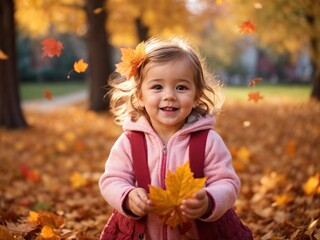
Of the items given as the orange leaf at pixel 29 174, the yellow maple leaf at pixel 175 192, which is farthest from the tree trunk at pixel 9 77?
the yellow maple leaf at pixel 175 192

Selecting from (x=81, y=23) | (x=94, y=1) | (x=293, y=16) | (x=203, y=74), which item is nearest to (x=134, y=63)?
(x=203, y=74)

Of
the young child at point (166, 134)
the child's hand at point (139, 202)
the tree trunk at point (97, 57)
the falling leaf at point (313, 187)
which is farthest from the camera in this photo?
the tree trunk at point (97, 57)

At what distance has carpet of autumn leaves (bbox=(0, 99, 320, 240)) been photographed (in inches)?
116

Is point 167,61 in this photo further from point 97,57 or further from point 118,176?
point 97,57

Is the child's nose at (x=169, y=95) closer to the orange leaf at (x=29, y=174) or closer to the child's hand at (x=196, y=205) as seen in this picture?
the child's hand at (x=196, y=205)

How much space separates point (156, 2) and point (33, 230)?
10.3m

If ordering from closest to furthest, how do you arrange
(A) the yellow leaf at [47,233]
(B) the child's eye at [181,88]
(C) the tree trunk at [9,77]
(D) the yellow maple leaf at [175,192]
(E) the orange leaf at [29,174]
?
(D) the yellow maple leaf at [175,192] → (B) the child's eye at [181,88] → (A) the yellow leaf at [47,233] → (E) the orange leaf at [29,174] → (C) the tree trunk at [9,77]

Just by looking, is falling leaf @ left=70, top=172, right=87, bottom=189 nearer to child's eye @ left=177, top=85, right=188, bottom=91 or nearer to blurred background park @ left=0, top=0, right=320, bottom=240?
blurred background park @ left=0, top=0, right=320, bottom=240

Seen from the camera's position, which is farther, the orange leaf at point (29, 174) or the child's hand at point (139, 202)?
the orange leaf at point (29, 174)

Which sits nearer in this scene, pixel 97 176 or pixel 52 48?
pixel 52 48

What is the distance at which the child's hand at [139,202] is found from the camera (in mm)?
2006

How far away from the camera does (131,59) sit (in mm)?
2389

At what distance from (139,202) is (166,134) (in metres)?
0.52

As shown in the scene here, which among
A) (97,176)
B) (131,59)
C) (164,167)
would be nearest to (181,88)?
(131,59)
